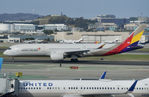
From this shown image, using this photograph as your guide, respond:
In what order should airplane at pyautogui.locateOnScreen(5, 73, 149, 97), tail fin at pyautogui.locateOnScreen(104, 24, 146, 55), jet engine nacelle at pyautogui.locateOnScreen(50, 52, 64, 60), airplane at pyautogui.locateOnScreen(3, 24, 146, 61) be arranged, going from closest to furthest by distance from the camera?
airplane at pyautogui.locateOnScreen(5, 73, 149, 97) < jet engine nacelle at pyautogui.locateOnScreen(50, 52, 64, 60) < airplane at pyautogui.locateOnScreen(3, 24, 146, 61) < tail fin at pyautogui.locateOnScreen(104, 24, 146, 55)

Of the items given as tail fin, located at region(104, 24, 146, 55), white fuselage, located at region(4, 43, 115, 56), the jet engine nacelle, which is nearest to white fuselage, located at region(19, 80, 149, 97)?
the jet engine nacelle

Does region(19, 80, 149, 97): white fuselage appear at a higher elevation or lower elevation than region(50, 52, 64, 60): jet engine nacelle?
higher

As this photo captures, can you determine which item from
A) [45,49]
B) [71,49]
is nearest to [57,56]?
[45,49]

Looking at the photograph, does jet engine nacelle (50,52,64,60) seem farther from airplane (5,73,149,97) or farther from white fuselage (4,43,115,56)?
airplane (5,73,149,97)

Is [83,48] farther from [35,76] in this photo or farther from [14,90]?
[14,90]

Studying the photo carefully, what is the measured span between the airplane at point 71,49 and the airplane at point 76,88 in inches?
1428

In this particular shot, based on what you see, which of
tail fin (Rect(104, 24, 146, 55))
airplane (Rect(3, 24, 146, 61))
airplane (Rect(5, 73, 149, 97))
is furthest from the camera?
tail fin (Rect(104, 24, 146, 55))

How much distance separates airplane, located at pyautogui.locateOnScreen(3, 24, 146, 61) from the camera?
70.4 meters

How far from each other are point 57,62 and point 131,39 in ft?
49.5

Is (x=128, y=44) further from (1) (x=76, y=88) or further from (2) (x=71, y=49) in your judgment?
(1) (x=76, y=88)

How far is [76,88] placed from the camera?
109 ft

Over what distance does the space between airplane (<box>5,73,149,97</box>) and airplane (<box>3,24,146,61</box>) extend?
119 feet

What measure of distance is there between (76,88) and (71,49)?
38317 millimetres

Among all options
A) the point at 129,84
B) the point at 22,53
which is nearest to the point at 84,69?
the point at 22,53
